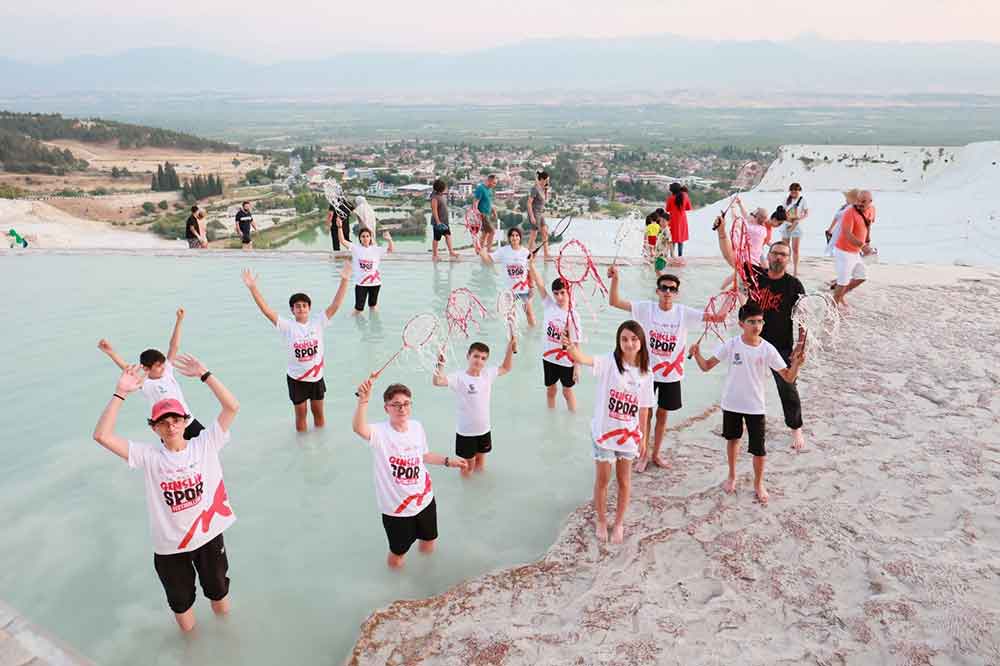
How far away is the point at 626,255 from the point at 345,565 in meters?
11.5

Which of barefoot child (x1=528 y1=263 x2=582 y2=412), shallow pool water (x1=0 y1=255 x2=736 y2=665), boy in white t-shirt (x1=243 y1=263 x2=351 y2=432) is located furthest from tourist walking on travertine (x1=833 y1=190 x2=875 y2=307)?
boy in white t-shirt (x1=243 y1=263 x2=351 y2=432)

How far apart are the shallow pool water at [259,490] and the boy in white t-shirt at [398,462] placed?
0.56 metres

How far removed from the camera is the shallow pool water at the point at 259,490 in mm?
5203

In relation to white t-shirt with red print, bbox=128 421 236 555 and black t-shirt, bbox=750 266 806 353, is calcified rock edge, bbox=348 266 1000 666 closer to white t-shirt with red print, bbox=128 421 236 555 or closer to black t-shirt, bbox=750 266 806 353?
black t-shirt, bbox=750 266 806 353

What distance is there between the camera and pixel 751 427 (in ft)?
20.6

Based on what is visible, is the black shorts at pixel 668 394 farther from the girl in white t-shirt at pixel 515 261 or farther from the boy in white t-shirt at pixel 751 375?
the girl in white t-shirt at pixel 515 261

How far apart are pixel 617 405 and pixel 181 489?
10.6 feet

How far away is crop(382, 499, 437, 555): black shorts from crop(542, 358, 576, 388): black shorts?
115 inches

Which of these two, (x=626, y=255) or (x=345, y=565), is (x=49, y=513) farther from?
(x=626, y=255)

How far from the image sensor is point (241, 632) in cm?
505

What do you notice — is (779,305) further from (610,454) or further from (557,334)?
(610,454)

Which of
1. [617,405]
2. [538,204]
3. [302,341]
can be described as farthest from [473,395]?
[538,204]

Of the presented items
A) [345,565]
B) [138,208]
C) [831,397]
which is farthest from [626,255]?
[138,208]

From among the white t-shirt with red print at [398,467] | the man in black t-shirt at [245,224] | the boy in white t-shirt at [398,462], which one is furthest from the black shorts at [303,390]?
the man in black t-shirt at [245,224]
